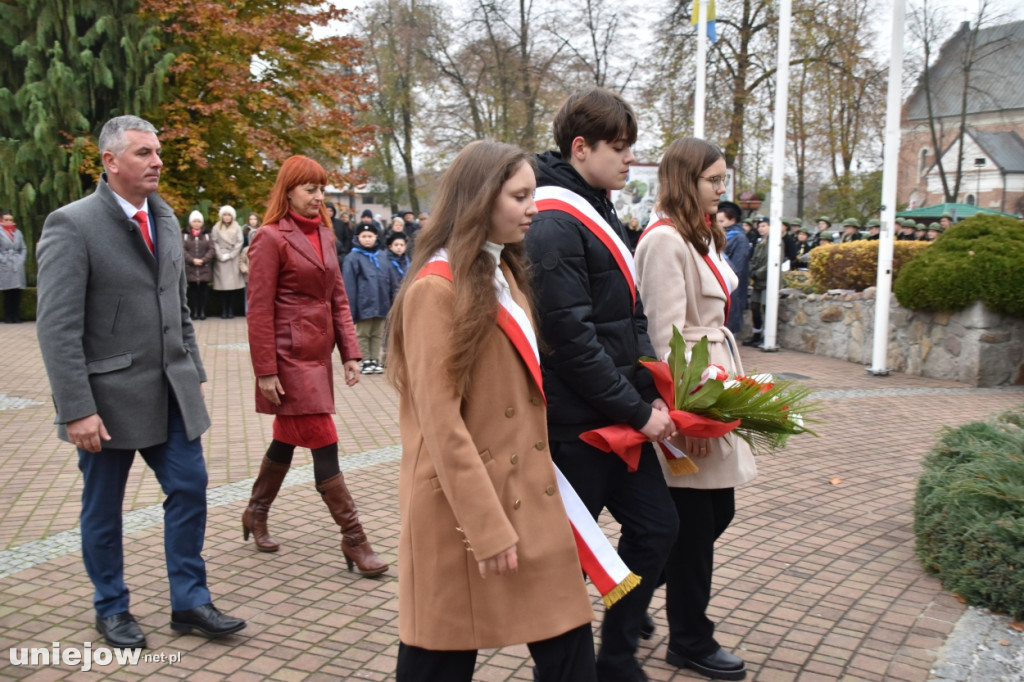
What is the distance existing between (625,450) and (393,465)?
4.24 metres

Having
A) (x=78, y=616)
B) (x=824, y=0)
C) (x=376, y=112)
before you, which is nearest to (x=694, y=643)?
(x=78, y=616)

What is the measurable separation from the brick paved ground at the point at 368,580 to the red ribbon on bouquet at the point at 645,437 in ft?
3.59

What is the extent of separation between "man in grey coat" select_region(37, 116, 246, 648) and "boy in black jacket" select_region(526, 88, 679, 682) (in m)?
1.71

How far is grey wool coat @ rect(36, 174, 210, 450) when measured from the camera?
3.58 metres

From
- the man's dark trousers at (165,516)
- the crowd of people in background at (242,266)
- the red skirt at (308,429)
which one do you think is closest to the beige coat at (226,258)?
the crowd of people in background at (242,266)

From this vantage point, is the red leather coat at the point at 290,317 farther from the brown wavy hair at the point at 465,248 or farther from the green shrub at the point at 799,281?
the green shrub at the point at 799,281

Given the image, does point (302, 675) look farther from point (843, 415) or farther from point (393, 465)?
point (843, 415)

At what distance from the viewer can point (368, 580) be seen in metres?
4.63

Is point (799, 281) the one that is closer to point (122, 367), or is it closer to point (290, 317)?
point (290, 317)

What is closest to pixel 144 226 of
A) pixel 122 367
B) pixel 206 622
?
pixel 122 367

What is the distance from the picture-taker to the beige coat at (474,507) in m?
2.32

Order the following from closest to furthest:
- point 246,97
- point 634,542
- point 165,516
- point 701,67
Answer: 1. point 634,542
2. point 165,516
3. point 701,67
4. point 246,97

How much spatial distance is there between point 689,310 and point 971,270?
8.42 meters

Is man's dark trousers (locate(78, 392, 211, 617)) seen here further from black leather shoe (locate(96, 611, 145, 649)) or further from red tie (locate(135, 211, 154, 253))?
red tie (locate(135, 211, 154, 253))
